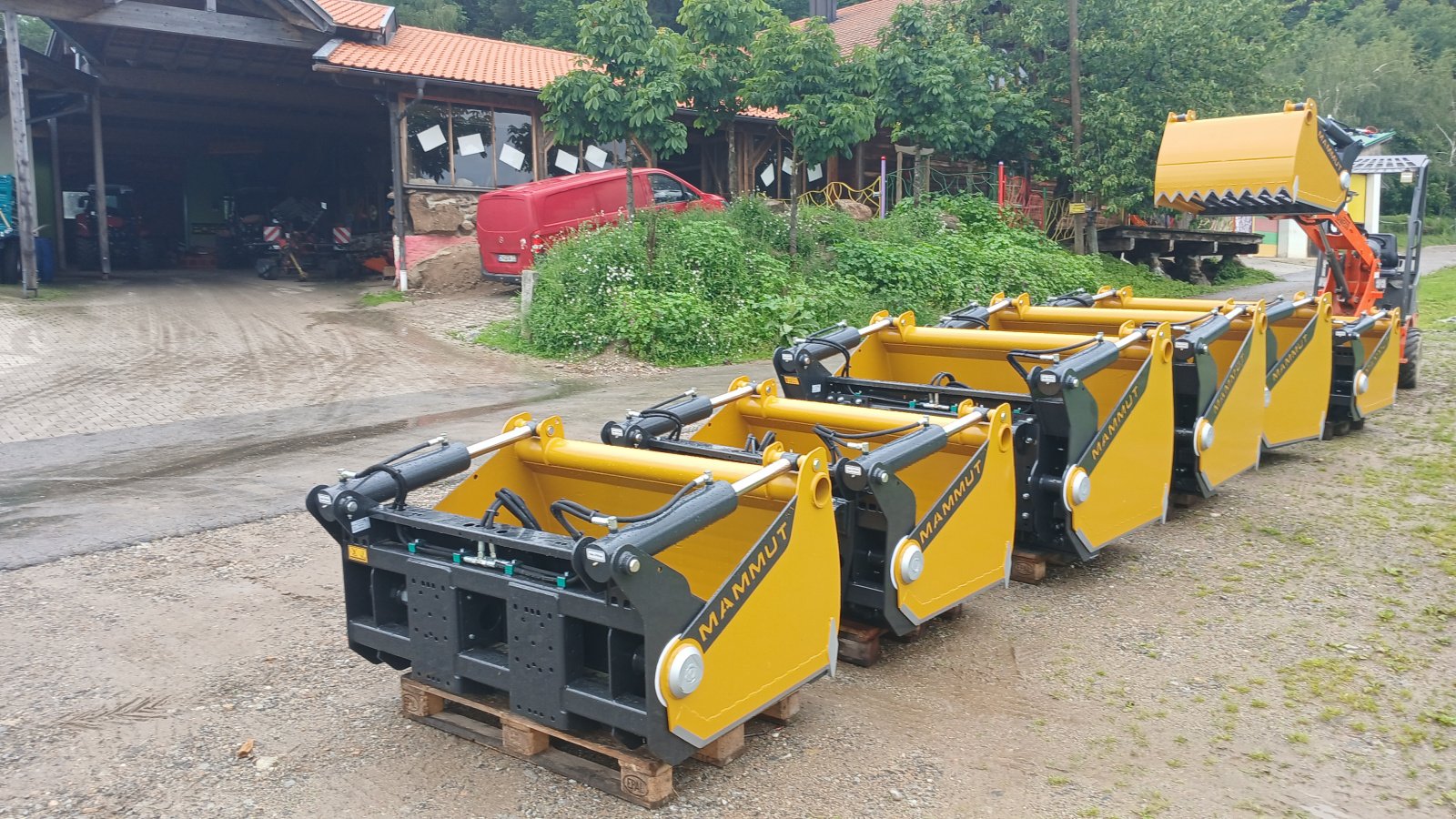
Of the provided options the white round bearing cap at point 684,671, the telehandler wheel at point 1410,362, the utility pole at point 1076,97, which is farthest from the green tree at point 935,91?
the white round bearing cap at point 684,671

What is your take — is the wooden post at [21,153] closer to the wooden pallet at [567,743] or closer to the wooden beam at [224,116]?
the wooden beam at [224,116]

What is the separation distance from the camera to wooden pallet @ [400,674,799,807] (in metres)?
3.51

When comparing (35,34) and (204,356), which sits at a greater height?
(35,34)

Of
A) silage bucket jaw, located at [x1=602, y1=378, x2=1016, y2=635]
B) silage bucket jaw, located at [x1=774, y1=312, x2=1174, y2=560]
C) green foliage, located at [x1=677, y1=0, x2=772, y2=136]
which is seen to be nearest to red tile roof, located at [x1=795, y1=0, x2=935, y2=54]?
green foliage, located at [x1=677, y1=0, x2=772, y2=136]

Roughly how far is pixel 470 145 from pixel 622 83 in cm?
500

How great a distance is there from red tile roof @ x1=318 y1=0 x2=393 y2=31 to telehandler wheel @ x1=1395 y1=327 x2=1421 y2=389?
15.5 metres

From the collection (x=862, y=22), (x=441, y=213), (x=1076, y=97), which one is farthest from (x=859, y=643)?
(x=862, y=22)

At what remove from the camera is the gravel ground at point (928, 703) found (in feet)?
11.9

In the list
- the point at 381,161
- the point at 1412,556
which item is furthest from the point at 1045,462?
the point at 381,161

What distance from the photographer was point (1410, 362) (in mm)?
10938

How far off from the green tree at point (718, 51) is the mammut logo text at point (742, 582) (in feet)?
44.0

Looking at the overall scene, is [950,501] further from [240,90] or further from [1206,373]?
[240,90]

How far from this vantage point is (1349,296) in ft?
33.6

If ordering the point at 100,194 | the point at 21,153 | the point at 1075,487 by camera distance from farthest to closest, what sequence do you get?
the point at 100,194, the point at 21,153, the point at 1075,487
